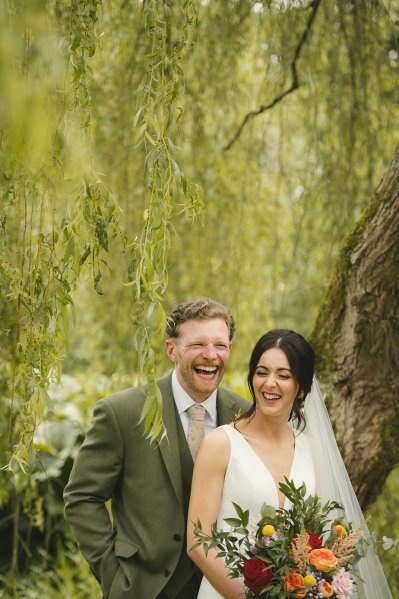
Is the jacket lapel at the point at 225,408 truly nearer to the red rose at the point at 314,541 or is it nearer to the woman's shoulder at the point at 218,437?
the woman's shoulder at the point at 218,437

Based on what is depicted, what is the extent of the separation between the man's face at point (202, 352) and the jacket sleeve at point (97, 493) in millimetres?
257

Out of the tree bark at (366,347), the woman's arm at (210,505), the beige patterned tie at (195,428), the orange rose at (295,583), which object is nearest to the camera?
the orange rose at (295,583)

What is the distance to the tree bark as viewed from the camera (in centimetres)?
284

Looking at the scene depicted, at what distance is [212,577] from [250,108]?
7.18ft

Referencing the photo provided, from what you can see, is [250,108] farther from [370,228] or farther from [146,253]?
[146,253]

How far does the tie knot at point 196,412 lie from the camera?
2.43 meters

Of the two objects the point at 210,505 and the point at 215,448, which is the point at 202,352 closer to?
the point at 215,448

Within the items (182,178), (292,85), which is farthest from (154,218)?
(292,85)

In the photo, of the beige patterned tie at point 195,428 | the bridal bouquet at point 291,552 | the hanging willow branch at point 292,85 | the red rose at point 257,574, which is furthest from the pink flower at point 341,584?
the hanging willow branch at point 292,85

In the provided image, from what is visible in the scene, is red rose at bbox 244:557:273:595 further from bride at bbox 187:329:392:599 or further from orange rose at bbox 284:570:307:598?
bride at bbox 187:329:392:599

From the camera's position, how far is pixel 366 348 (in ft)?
9.64

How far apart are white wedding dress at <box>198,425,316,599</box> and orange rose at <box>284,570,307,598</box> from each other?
0.85ft

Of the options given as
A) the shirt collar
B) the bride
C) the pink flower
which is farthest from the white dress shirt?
the pink flower

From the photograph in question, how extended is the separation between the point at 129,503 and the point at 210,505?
0.30m
